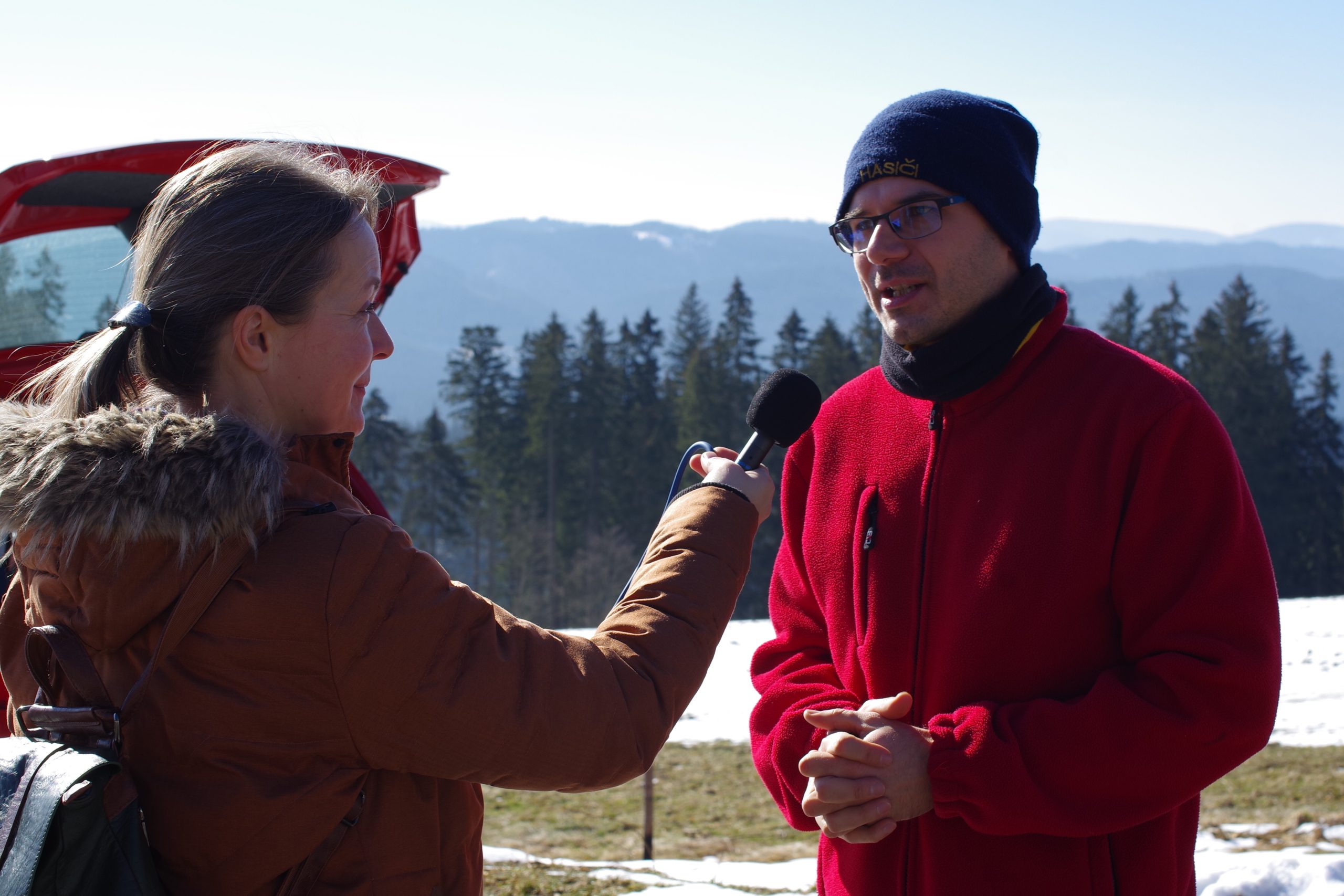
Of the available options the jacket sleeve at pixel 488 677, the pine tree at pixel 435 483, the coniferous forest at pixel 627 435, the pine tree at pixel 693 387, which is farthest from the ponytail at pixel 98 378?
the pine tree at pixel 435 483

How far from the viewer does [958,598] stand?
224cm

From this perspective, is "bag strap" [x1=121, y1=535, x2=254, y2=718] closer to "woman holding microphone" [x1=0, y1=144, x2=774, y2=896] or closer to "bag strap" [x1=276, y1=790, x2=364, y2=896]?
"woman holding microphone" [x1=0, y1=144, x2=774, y2=896]

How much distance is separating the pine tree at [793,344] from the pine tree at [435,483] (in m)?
15.3

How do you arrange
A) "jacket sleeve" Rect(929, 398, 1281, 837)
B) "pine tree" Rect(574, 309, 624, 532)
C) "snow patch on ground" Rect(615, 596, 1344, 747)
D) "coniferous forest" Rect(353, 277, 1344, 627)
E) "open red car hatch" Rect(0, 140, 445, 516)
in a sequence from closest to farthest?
"jacket sleeve" Rect(929, 398, 1281, 837)
"open red car hatch" Rect(0, 140, 445, 516)
"snow patch on ground" Rect(615, 596, 1344, 747)
"coniferous forest" Rect(353, 277, 1344, 627)
"pine tree" Rect(574, 309, 624, 532)

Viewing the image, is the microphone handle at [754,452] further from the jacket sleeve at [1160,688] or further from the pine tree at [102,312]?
the pine tree at [102,312]

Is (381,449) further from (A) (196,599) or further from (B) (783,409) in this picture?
(A) (196,599)

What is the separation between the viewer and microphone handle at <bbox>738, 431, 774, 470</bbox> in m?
2.29

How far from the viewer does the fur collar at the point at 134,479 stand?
1.59m

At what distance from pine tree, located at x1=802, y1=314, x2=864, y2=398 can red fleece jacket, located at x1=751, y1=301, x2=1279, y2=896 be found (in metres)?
38.0

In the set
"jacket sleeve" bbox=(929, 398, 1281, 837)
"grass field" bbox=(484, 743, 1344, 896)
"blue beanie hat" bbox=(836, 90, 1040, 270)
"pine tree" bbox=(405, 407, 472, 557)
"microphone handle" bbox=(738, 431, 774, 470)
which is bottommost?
"pine tree" bbox=(405, 407, 472, 557)

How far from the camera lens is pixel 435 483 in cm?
4616

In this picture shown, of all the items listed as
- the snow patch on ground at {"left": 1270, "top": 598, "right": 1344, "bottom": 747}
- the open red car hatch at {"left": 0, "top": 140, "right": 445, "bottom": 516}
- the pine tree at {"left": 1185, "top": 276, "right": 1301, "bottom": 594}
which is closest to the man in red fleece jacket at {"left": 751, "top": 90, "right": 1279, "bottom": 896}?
the open red car hatch at {"left": 0, "top": 140, "right": 445, "bottom": 516}

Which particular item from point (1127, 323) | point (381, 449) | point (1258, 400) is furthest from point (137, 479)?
point (1127, 323)

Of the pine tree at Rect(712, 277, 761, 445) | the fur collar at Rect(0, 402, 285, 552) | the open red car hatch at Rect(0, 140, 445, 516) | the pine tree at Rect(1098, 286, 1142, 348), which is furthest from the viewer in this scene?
the pine tree at Rect(1098, 286, 1142, 348)
